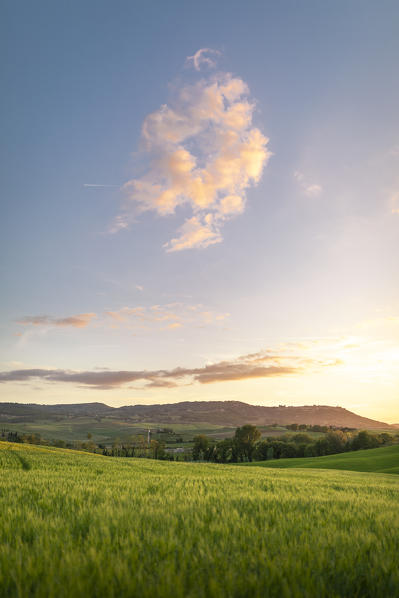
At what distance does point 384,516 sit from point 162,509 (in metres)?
3.46

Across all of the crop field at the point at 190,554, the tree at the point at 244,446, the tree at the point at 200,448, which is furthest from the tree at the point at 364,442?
the crop field at the point at 190,554

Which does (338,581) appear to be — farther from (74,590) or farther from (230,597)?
(74,590)

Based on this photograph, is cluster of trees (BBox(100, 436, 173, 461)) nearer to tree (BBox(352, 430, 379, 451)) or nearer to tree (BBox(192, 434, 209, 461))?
tree (BBox(192, 434, 209, 461))

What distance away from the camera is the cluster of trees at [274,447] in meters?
104

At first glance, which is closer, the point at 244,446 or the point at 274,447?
the point at 274,447

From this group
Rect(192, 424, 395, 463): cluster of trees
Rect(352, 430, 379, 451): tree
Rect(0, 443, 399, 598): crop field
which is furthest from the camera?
Rect(192, 424, 395, 463): cluster of trees

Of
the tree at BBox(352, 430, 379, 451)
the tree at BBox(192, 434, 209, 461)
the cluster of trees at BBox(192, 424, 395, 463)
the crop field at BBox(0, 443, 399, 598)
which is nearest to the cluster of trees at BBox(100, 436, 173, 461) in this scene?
the tree at BBox(192, 434, 209, 461)

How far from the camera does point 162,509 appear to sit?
486 centimetres

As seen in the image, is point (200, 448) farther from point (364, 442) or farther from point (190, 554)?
point (190, 554)

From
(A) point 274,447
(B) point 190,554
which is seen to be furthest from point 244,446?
(B) point 190,554

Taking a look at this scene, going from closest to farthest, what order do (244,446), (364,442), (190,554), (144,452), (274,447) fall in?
(190,554)
(364,442)
(274,447)
(244,446)
(144,452)

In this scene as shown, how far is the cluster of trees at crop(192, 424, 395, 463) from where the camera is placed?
104 metres

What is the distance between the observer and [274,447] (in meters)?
111

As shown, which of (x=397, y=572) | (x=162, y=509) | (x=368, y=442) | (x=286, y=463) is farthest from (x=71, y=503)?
(x=368, y=442)
